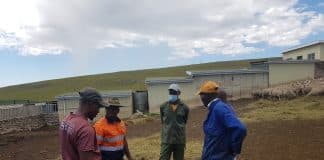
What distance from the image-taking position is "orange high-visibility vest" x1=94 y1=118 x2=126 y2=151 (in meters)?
5.92

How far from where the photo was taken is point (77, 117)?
4012mm

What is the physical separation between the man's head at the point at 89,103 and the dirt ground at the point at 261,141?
7.41 meters

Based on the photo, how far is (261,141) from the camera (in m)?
13.3

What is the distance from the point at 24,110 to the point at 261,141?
18931mm

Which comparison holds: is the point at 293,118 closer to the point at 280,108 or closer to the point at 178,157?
the point at 280,108

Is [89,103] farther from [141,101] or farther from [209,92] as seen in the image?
[141,101]

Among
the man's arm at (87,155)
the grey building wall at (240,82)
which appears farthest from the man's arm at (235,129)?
the grey building wall at (240,82)

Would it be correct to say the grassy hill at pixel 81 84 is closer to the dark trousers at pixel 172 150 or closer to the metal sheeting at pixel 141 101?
the metal sheeting at pixel 141 101

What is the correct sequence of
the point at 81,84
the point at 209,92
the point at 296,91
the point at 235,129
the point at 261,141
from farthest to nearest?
1. the point at 81,84
2. the point at 296,91
3. the point at 261,141
4. the point at 209,92
5. the point at 235,129

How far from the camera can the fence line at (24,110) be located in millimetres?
26550

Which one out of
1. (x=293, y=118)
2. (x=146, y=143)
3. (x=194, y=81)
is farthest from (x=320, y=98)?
(x=146, y=143)

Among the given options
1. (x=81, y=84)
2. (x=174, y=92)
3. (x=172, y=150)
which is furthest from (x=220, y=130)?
(x=81, y=84)

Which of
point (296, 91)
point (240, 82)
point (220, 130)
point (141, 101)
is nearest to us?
point (220, 130)

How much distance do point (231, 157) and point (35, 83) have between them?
92.1 m
